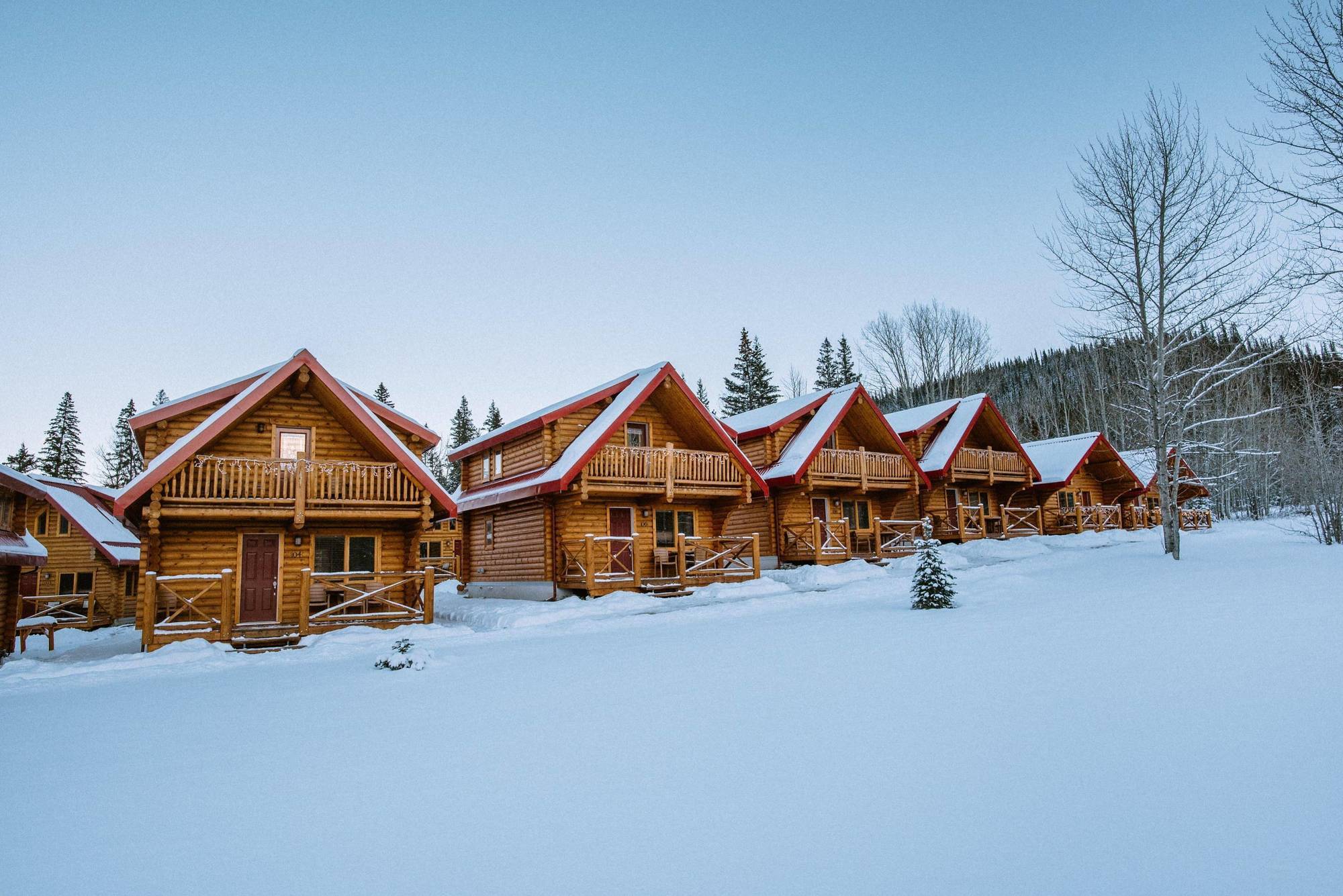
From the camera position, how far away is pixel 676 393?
2141cm

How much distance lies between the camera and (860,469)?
2523cm

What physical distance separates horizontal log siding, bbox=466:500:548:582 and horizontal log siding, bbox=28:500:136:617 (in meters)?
15.3

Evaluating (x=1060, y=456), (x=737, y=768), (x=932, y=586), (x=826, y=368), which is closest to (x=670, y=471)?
(x=932, y=586)

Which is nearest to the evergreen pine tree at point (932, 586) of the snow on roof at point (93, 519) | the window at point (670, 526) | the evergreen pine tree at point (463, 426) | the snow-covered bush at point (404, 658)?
the window at point (670, 526)

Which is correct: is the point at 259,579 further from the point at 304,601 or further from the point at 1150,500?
the point at 1150,500

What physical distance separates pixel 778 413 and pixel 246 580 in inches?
715

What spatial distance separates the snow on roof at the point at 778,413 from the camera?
2591 cm

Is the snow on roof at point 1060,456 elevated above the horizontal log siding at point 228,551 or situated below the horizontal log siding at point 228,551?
above

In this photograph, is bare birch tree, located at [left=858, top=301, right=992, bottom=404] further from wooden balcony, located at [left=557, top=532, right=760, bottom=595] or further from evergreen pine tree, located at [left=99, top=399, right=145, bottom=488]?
evergreen pine tree, located at [left=99, top=399, right=145, bottom=488]

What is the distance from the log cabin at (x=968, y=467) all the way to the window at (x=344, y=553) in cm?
2067

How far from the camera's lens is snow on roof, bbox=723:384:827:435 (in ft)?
85.0

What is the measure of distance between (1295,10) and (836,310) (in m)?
51.2

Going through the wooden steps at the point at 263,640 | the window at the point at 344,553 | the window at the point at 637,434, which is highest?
the window at the point at 637,434

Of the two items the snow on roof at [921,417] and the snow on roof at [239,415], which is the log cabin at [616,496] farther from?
the snow on roof at [921,417]
